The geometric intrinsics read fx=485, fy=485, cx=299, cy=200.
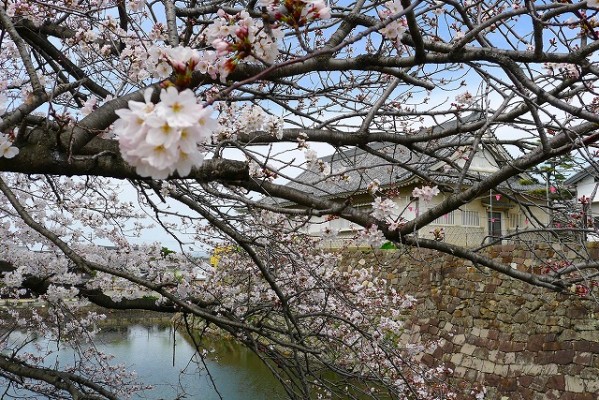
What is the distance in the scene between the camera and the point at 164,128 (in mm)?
834

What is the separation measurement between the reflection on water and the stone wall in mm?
2994

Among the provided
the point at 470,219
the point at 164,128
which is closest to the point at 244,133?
the point at 164,128

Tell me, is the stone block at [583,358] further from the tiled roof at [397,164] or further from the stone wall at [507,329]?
the tiled roof at [397,164]

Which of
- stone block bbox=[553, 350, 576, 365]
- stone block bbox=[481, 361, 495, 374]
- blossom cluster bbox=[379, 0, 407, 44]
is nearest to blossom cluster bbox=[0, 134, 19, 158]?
blossom cluster bbox=[379, 0, 407, 44]

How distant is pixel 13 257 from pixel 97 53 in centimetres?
182

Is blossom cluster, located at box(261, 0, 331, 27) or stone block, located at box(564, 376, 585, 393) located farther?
stone block, located at box(564, 376, 585, 393)

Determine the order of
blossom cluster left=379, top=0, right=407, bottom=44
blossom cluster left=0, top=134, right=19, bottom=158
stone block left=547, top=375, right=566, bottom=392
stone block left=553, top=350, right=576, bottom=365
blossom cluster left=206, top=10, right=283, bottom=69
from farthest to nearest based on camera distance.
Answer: stone block left=553, top=350, right=576, bottom=365 → stone block left=547, top=375, right=566, bottom=392 → blossom cluster left=379, top=0, right=407, bottom=44 → blossom cluster left=0, top=134, right=19, bottom=158 → blossom cluster left=206, top=10, right=283, bottom=69

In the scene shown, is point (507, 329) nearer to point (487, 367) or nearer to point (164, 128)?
point (487, 367)

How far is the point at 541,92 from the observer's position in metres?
1.63

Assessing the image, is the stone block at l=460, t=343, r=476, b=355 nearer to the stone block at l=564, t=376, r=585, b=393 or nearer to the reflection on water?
the stone block at l=564, t=376, r=585, b=393

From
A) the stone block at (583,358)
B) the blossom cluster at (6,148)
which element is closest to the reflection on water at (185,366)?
the stone block at (583,358)

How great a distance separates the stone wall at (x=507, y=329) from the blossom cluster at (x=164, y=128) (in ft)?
14.7

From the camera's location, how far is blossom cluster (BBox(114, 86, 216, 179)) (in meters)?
0.82

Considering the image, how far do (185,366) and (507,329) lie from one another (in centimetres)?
477
